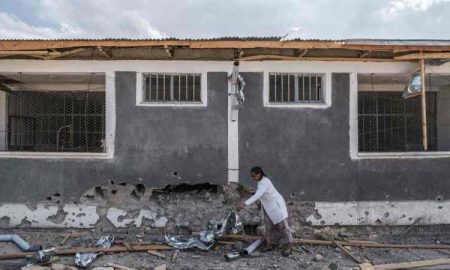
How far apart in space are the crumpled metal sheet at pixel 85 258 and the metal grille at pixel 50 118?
12.6 ft

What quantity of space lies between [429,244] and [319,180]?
7.76 feet

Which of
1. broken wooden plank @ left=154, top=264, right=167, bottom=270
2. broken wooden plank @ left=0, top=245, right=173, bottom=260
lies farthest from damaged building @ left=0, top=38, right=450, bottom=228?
broken wooden plank @ left=154, top=264, right=167, bottom=270

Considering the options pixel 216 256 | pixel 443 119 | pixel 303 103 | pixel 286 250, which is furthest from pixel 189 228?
pixel 443 119

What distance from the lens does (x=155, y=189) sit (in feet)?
29.8

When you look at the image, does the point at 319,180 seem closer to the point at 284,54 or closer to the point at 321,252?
the point at 321,252

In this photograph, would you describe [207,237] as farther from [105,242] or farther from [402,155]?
[402,155]

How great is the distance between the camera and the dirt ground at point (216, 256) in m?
7.50

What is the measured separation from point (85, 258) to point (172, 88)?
3555 millimetres

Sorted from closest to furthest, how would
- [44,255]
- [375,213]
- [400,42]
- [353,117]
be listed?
[44,255] → [400,42] → [375,213] → [353,117]

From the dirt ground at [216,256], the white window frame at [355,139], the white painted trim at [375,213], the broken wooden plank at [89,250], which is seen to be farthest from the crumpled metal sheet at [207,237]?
the white window frame at [355,139]

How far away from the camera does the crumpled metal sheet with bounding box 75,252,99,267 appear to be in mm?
7311

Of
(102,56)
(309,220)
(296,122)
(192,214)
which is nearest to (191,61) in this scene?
(102,56)

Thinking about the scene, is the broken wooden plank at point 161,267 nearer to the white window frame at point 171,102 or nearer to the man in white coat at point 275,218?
the man in white coat at point 275,218

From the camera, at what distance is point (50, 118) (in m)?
11.2
